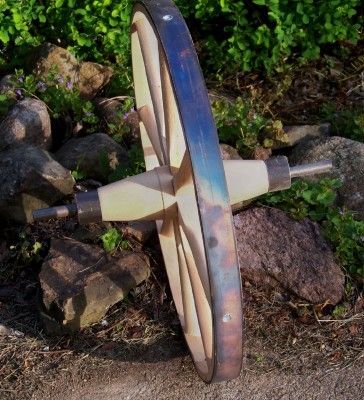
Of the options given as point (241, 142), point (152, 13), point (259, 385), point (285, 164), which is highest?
point (152, 13)

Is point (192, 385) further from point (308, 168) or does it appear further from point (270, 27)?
point (270, 27)

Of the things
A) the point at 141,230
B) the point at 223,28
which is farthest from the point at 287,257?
the point at 223,28

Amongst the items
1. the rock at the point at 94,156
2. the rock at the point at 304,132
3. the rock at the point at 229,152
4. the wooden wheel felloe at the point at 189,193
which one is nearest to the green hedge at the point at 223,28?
the rock at the point at 304,132

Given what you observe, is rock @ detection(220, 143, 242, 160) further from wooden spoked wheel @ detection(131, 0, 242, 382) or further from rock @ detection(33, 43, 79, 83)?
rock @ detection(33, 43, 79, 83)

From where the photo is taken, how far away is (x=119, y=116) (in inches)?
159

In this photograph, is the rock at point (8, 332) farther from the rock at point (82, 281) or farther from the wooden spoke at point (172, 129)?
the wooden spoke at point (172, 129)

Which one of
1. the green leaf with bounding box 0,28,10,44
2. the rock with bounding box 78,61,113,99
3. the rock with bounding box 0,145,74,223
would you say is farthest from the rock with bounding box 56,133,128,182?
the green leaf with bounding box 0,28,10,44

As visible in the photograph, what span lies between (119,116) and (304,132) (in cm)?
89

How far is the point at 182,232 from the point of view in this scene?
276 cm

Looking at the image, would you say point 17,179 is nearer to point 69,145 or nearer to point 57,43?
point 69,145

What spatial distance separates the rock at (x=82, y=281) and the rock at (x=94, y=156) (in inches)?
19.6

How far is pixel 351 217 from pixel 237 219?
1.52 ft

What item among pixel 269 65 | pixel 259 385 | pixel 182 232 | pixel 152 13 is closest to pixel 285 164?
pixel 182 232

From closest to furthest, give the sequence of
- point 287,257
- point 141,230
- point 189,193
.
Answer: point 189,193 → point 287,257 → point 141,230
